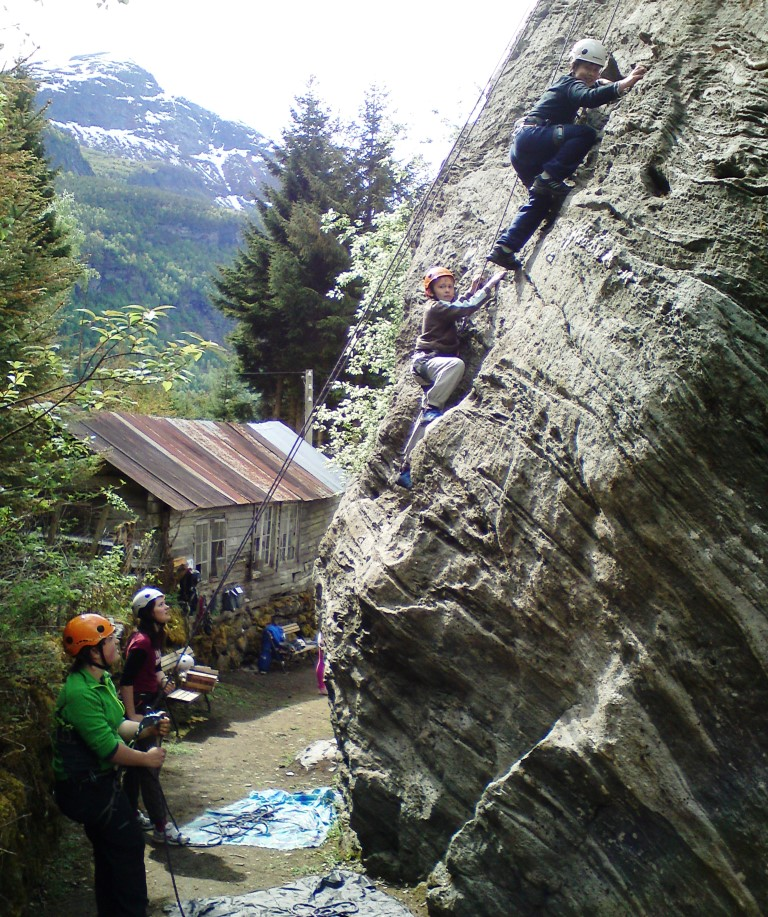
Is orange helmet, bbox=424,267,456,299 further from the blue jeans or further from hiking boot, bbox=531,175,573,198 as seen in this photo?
hiking boot, bbox=531,175,573,198

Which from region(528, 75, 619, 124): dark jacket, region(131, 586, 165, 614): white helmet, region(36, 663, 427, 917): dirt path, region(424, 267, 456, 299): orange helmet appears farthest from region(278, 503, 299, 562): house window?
region(528, 75, 619, 124): dark jacket

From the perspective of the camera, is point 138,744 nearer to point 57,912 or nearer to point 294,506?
point 57,912

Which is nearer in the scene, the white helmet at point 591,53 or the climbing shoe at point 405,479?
the white helmet at point 591,53

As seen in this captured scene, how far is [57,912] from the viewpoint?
663cm

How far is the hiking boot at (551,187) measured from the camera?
695cm

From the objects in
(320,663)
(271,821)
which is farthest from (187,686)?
(271,821)

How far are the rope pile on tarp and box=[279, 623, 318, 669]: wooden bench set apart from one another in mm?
11289

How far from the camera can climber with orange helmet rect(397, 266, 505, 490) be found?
24.8 ft

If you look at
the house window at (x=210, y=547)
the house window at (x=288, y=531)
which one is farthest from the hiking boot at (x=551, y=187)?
the house window at (x=288, y=531)

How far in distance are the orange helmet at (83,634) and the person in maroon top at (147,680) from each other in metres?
1.75

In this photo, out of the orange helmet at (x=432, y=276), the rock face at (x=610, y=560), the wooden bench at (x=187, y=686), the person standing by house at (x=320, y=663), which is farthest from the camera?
the wooden bench at (x=187, y=686)

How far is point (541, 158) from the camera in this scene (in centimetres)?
714

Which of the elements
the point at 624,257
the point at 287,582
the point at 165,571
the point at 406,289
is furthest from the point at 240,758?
the point at 287,582

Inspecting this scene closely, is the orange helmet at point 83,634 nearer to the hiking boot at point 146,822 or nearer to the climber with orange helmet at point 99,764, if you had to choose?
the climber with orange helmet at point 99,764
